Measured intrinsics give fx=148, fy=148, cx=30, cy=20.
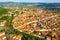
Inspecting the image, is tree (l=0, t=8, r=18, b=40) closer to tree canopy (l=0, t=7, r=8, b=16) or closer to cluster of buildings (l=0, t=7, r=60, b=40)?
tree canopy (l=0, t=7, r=8, b=16)

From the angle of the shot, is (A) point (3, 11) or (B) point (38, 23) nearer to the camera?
(B) point (38, 23)

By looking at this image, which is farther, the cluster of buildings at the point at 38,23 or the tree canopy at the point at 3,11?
the tree canopy at the point at 3,11

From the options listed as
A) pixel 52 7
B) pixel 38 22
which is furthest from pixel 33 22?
pixel 52 7

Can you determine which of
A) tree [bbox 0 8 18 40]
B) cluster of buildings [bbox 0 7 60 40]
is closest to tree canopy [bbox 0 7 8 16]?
tree [bbox 0 8 18 40]

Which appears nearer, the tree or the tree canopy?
the tree

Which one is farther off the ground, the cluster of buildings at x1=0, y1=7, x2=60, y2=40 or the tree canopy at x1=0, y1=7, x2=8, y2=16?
the tree canopy at x1=0, y1=7, x2=8, y2=16

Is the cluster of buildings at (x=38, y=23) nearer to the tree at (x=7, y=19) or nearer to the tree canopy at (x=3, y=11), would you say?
the tree at (x=7, y=19)

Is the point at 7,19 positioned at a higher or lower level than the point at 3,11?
lower

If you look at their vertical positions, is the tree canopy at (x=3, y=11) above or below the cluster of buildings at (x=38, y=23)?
above

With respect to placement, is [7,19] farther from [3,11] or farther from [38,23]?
[38,23]

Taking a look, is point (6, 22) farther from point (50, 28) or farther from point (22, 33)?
point (50, 28)

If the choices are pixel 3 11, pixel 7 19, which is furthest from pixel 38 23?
pixel 3 11

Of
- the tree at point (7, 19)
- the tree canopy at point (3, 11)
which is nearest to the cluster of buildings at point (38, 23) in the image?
the tree at point (7, 19)
